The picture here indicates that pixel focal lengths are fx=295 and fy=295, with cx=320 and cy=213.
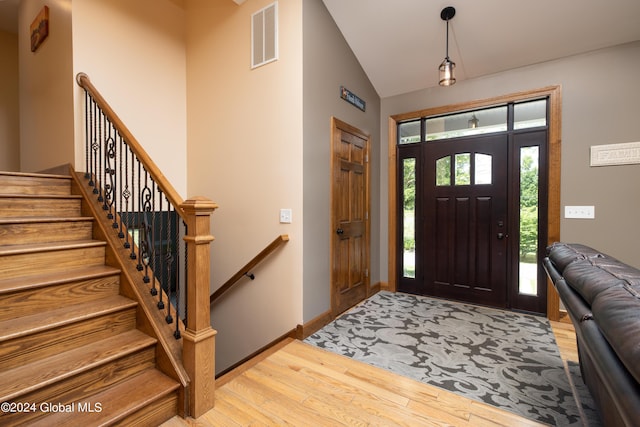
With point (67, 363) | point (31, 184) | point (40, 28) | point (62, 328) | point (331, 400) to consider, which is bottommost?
point (331, 400)

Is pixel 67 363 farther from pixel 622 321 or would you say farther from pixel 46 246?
pixel 622 321

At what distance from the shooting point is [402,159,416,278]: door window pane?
4020 millimetres

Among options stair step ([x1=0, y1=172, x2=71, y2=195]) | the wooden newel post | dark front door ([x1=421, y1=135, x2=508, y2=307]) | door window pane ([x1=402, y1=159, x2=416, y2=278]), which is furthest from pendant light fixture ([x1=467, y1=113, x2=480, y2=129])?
stair step ([x1=0, y1=172, x2=71, y2=195])

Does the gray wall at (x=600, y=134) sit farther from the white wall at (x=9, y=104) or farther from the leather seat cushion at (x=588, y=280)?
the white wall at (x=9, y=104)

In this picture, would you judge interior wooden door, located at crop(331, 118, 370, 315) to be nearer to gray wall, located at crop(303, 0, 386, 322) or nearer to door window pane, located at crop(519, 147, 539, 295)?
gray wall, located at crop(303, 0, 386, 322)

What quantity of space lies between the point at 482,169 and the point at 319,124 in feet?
6.82

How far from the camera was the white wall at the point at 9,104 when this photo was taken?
14.8 feet

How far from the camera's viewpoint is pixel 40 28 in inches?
138

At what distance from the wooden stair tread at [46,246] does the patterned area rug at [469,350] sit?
1.94m

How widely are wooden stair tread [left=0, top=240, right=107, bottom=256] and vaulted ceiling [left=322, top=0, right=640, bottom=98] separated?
10.3ft

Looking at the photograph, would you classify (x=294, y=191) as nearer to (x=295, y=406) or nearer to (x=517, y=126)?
(x=295, y=406)

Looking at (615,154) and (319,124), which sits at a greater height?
(319,124)

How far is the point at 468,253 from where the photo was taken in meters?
3.65

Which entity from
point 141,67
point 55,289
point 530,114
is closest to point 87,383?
point 55,289
